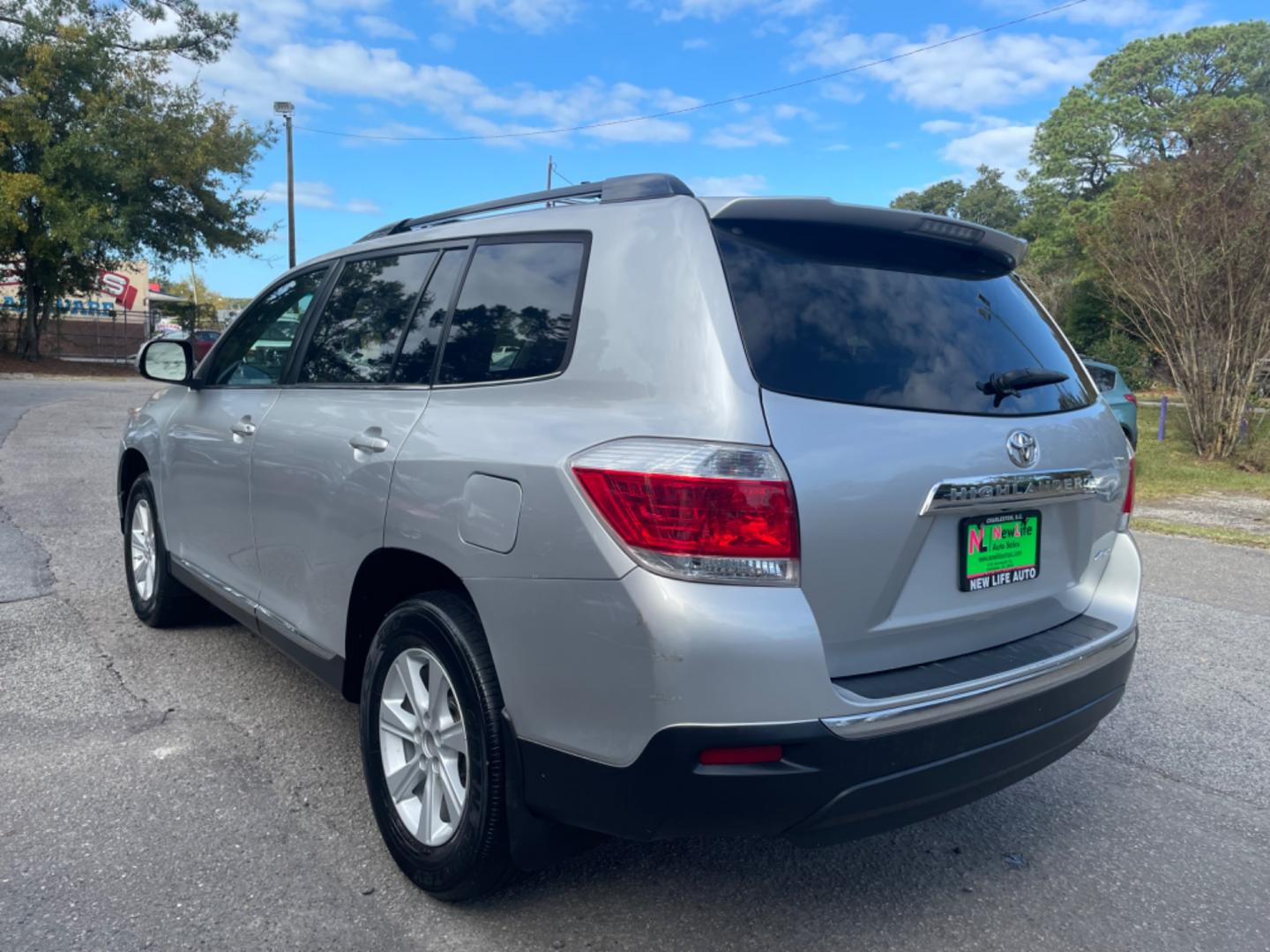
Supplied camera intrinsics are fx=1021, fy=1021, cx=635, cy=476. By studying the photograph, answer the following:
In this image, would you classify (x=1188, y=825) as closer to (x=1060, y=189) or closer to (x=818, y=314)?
(x=818, y=314)

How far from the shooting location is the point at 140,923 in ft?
8.50

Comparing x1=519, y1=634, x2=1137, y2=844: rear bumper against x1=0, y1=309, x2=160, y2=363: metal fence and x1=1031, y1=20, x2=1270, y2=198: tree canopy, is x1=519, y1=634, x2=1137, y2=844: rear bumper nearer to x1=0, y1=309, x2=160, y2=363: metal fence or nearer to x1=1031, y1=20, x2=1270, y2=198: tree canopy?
x1=0, y1=309, x2=160, y2=363: metal fence

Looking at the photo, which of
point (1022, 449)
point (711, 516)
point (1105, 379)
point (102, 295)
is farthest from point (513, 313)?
point (102, 295)

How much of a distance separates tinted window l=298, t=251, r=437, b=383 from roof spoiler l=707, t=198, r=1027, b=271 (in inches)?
46.4

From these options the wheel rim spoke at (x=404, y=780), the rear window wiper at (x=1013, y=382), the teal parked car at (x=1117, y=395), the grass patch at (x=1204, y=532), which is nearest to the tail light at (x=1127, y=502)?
the rear window wiper at (x=1013, y=382)

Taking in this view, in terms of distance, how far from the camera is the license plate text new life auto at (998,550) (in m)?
2.54

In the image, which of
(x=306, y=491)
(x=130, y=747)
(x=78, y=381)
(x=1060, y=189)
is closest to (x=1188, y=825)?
(x=306, y=491)

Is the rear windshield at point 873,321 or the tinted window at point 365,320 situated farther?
the tinted window at point 365,320

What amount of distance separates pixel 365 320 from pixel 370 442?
0.65 metres

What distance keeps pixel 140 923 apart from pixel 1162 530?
28.0ft

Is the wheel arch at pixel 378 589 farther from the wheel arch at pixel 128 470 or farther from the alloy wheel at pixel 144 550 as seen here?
the wheel arch at pixel 128 470

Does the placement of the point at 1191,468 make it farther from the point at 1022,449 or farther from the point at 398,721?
the point at 398,721

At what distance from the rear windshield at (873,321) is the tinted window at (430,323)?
0.98 metres

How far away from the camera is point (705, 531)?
217 centimetres
